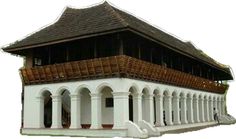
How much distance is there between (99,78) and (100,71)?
15.1 inches

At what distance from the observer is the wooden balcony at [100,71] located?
62.1ft

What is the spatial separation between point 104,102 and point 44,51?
5123 millimetres

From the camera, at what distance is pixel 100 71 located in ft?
63.8

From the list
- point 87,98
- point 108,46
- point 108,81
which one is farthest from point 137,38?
point 87,98

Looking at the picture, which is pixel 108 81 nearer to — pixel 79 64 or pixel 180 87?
pixel 79 64

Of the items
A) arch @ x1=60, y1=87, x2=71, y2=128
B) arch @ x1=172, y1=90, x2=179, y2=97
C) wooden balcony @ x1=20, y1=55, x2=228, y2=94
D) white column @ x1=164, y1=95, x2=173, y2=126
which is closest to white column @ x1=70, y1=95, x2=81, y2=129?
wooden balcony @ x1=20, y1=55, x2=228, y2=94

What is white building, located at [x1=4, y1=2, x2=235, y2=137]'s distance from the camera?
18953 millimetres

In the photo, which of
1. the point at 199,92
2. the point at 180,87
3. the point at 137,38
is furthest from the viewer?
the point at 199,92

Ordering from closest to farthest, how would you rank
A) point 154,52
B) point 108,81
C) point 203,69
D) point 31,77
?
point 108,81, point 31,77, point 154,52, point 203,69

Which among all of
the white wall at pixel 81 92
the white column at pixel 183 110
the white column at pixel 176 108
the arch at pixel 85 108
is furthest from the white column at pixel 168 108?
the arch at pixel 85 108

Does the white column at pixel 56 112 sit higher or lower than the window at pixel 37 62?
lower

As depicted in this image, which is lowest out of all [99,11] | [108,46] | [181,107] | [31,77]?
[181,107]

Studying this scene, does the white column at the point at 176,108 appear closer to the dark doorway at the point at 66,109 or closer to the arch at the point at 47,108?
the dark doorway at the point at 66,109

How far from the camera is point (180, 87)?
26.8m
